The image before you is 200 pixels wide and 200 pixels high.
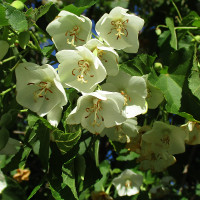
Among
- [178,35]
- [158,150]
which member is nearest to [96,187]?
[158,150]

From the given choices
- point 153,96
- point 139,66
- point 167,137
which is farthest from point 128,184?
point 139,66

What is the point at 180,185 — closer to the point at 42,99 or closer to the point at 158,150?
the point at 158,150

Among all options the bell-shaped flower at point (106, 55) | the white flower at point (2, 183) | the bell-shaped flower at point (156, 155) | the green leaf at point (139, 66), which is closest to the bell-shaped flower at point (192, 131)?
the bell-shaped flower at point (156, 155)

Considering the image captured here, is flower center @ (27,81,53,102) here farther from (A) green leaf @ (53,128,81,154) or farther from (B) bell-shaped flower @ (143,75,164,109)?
(B) bell-shaped flower @ (143,75,164,109)

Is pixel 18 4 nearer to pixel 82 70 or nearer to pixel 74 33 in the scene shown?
pixel 74 33

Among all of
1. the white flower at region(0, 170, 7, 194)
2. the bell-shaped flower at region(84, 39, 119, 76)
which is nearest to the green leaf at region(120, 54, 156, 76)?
the bell-shaped flower at region(84, 39, 119, 76)

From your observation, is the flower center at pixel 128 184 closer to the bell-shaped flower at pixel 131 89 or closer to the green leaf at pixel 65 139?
the bell-shaped flower at pixel 131 89

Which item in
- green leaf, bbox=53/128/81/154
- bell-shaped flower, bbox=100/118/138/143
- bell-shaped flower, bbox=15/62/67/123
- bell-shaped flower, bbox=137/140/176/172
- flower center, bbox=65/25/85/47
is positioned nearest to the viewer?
green leaf, bbox=53/128/81/154
